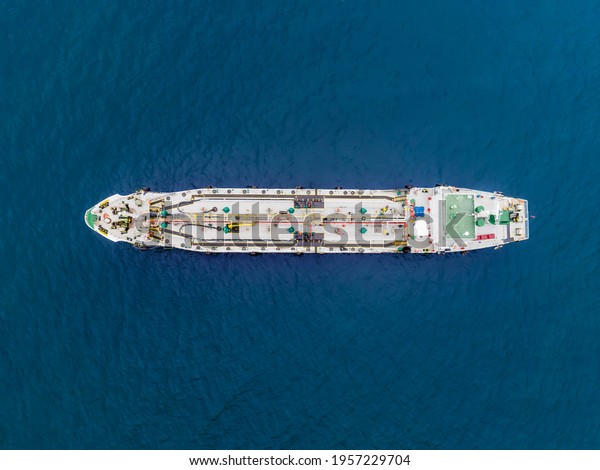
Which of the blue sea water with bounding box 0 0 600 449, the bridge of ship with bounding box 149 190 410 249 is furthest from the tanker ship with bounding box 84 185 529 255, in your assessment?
the blue sea water with bounding box 0 0 600 449

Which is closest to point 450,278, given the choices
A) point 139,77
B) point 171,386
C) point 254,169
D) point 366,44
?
point 254,169

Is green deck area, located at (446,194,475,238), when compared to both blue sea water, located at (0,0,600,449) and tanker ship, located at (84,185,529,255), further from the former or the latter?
blue sea water, located at (0,0,600,449)

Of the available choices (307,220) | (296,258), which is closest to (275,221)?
(307,220)

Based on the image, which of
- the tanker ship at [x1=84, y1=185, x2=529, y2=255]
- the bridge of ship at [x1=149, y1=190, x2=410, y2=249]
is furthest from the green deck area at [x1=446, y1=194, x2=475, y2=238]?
the bridge of ship at [x1=149, y1=190, x2=410, y2=249]

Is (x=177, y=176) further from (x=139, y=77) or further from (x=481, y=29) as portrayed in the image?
(x=481, y=29)

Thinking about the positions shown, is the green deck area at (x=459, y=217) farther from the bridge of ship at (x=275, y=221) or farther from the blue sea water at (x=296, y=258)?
the bridge of ship at (x=275, y=221)

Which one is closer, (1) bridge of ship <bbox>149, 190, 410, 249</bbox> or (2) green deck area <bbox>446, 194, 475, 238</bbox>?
(1) bridge of ship <bbox>149, 190, 410, 249</bbox>
